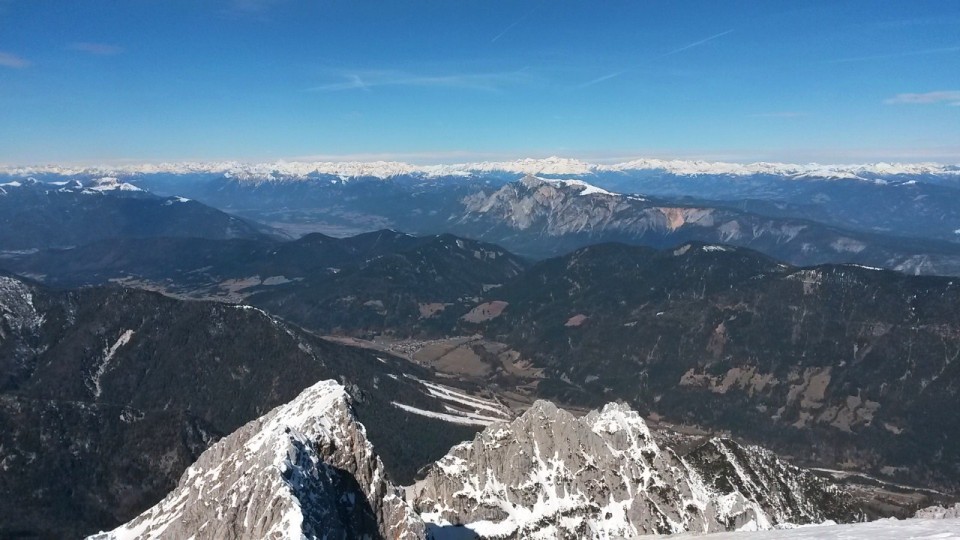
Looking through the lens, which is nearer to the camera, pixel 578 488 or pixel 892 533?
pixel 892 533

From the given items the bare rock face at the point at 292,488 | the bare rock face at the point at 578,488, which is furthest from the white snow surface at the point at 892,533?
the bare rock face at the point at 578,488

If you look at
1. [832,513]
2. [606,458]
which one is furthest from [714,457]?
[606,458]

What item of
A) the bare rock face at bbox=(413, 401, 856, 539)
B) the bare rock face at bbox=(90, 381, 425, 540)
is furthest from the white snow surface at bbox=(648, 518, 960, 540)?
the bare rock face at bbox=(413, 401, 856, 539)

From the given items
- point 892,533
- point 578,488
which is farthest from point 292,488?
point 578,488

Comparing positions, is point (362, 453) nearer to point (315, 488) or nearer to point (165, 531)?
point (315, 488)

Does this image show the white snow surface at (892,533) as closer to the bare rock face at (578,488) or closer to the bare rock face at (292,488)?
the bare rock face at (292,488)

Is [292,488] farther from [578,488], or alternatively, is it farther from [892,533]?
[578,488]
